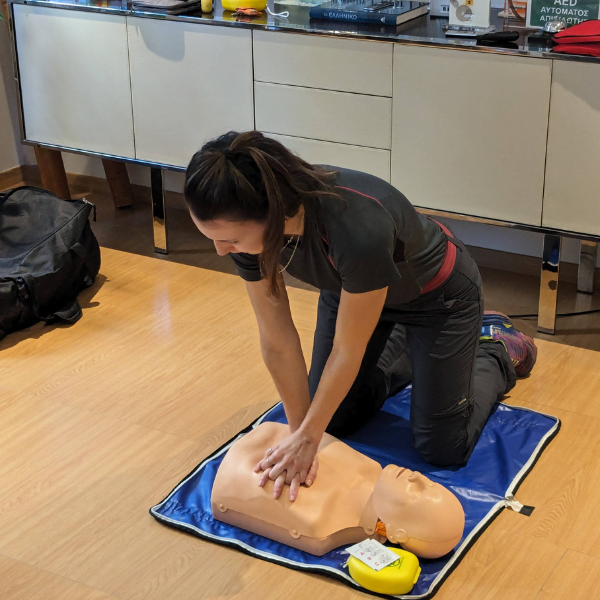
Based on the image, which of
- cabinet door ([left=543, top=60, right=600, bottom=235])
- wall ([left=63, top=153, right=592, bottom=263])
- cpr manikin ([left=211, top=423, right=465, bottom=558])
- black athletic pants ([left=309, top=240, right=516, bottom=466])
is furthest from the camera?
wall ([left=63, top=153, right=592, bottom=263])

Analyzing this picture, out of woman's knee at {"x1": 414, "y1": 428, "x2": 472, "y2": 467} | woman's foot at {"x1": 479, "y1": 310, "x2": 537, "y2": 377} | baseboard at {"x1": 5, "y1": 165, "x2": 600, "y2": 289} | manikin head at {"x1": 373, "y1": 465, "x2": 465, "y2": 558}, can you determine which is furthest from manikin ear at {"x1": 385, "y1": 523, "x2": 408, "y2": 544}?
baseboard at {"x1": 5, "y1": 165, "x2": 600, "y2": 289}

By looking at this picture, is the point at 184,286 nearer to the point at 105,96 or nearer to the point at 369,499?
the point at 105,96

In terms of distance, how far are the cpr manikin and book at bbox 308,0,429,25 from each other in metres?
1.36

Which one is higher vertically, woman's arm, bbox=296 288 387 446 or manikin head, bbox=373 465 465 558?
woman's arm, bbox=296 288 387 446

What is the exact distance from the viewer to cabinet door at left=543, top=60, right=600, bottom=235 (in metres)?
2.32

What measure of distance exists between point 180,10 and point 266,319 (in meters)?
1.45

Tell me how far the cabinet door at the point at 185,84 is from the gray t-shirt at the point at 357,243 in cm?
121

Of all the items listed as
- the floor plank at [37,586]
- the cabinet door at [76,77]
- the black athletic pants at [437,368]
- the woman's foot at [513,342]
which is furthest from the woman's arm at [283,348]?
the cabinet door at [76,77]

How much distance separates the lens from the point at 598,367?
2.46 meters

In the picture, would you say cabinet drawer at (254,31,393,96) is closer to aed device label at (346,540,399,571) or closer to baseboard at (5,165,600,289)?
baseboard at (5,165,600,289)

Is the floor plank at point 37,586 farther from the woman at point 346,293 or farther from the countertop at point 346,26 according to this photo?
the countertop at point 346,26

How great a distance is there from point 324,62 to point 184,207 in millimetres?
1197

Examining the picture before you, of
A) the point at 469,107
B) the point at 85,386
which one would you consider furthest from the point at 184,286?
the point at 469,107

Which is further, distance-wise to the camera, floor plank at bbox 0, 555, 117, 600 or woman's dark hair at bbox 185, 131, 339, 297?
floor plank at bbox 0, 555, 117, 600
